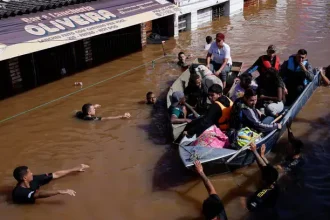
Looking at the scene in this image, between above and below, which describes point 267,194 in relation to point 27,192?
above

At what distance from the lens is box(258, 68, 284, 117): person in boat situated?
29.7 ft

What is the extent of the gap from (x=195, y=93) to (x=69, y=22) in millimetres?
4912

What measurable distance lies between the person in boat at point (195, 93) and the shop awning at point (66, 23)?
394 centimetres

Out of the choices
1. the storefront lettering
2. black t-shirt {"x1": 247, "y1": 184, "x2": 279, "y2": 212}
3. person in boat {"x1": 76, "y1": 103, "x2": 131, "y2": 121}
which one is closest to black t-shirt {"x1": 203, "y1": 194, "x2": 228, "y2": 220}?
black t-shirt {"x1": 247, "y1": 184, "x2": 279, "y2": 212}

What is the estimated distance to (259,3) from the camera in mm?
27578

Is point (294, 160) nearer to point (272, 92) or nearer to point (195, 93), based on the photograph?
point (272, 92)

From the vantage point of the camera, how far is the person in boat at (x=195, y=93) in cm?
1013

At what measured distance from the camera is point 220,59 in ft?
37.9

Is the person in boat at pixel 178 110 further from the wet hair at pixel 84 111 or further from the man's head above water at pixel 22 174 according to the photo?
the man's head above water at pixel 22 174

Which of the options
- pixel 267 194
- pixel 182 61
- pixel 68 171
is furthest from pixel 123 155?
pixel 182 61

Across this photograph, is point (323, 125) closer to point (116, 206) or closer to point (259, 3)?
point (116, 206)

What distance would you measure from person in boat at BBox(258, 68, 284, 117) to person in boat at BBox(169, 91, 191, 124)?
65.9 inches

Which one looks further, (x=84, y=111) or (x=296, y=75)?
(x=84, y=111)

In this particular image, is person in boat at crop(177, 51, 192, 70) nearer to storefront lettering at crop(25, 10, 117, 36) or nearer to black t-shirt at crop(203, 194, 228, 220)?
storefront lettering at crop(25, 10, 117, 36)
